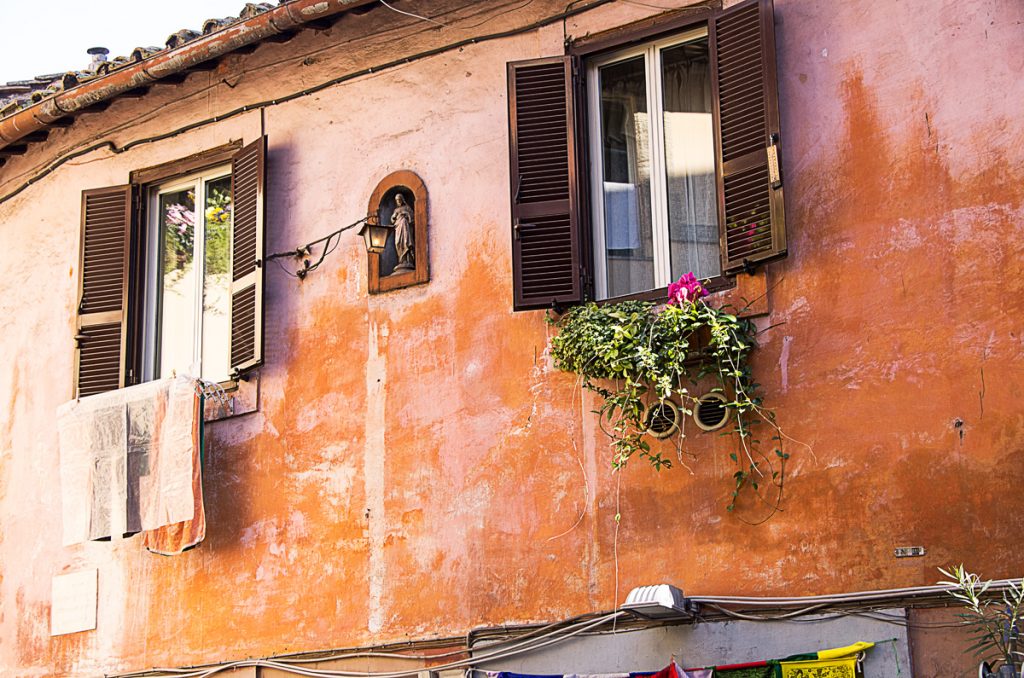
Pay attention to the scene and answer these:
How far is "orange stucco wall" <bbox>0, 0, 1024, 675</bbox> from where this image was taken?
8.15m

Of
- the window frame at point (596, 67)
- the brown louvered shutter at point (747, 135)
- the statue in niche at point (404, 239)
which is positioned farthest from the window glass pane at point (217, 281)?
the brown louvered shutter at point (747, 135)

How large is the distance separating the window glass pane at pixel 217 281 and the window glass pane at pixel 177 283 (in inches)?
4.3

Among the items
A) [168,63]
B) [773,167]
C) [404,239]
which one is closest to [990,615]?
[773,167]

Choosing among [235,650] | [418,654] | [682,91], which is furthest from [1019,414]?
[235,650]

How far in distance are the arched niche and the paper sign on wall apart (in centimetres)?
274

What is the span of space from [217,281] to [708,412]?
3.89 metres

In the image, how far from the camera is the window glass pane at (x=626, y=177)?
9.38 meters

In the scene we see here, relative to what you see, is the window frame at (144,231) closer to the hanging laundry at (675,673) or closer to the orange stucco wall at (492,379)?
the orange stucco wall at (492,379)

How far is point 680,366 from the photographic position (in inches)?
336

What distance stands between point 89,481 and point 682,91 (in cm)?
442

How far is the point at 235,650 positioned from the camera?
998 cm

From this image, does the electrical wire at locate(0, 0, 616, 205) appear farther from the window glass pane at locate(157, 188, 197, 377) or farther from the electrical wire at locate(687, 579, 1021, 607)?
the electrical wire at locate(687, 579, 1021, 607)

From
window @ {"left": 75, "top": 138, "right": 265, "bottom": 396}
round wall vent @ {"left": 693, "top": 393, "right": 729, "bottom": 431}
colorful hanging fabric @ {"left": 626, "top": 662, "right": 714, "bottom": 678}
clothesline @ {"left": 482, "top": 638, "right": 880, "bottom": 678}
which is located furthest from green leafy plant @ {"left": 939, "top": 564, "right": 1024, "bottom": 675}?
window @ {"left": 75, "top": 138, "right": 265, "bottom": 396}

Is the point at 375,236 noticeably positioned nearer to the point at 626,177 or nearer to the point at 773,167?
the point at 626,177
